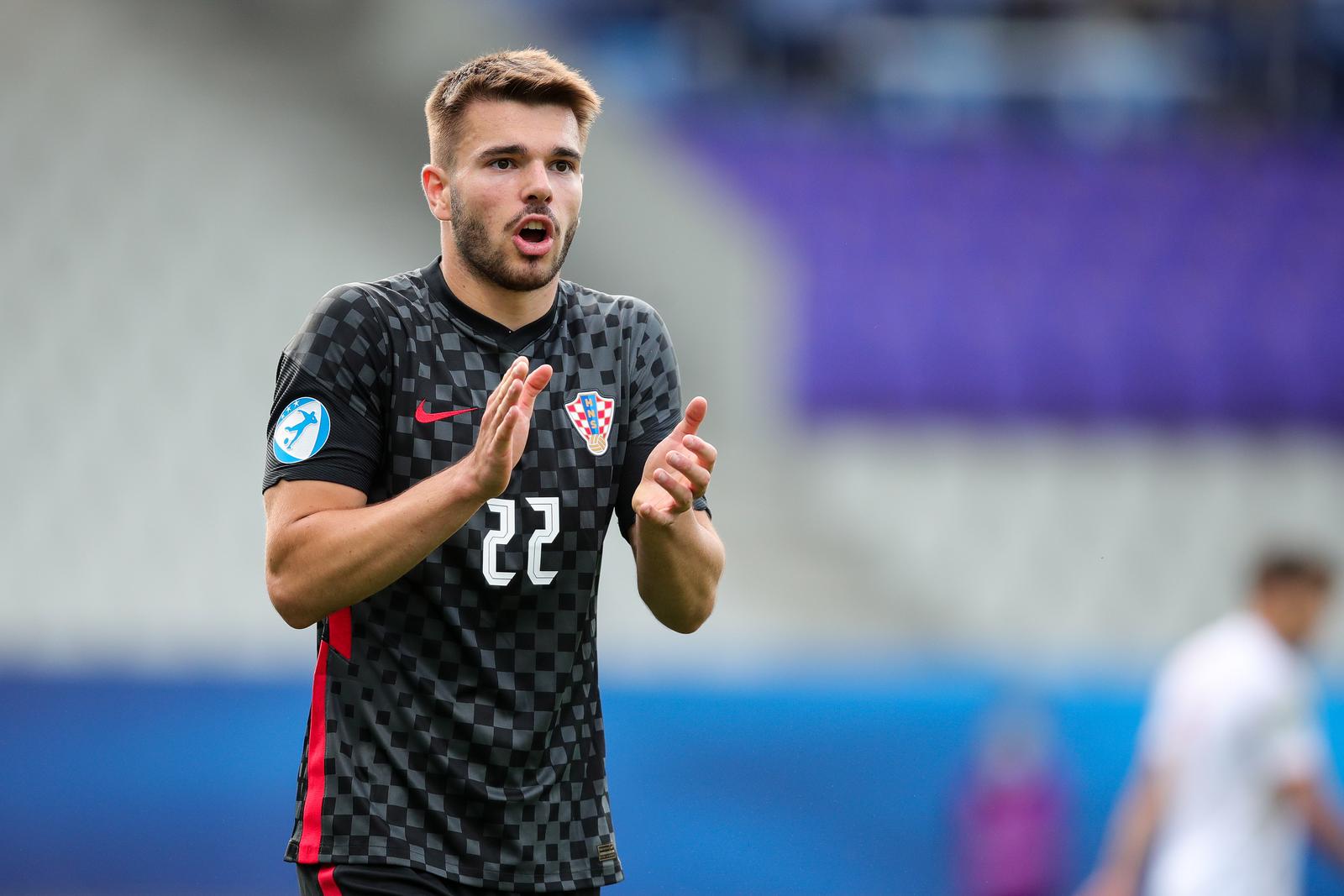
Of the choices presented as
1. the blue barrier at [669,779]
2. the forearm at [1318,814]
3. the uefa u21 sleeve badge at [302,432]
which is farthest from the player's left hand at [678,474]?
the blue barrier at [669,779]

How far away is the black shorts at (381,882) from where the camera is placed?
2742 millimetres

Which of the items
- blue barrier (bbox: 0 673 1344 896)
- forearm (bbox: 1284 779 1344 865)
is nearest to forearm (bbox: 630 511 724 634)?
forearm (bbox: 1284 779 1344 865)

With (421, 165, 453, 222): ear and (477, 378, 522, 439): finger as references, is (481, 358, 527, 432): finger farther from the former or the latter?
(421, 165, 453, 222): ear

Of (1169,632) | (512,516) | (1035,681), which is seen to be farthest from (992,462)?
(512,516)

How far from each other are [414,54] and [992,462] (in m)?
5.18

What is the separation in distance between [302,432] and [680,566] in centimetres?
67

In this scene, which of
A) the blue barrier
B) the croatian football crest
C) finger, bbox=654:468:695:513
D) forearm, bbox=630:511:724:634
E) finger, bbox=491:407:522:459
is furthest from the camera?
the blue barrier

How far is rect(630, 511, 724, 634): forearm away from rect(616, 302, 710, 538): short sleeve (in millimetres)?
85

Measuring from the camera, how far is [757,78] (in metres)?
13.8

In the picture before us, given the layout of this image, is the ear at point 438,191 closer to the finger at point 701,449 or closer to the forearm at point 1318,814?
the finger at point 701,449

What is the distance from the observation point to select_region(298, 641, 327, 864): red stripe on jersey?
2.79 metres

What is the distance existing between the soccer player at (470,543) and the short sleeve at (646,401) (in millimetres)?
34

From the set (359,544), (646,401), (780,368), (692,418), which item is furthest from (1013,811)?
(359,544)

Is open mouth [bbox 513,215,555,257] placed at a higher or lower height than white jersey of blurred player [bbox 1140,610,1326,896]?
higher
